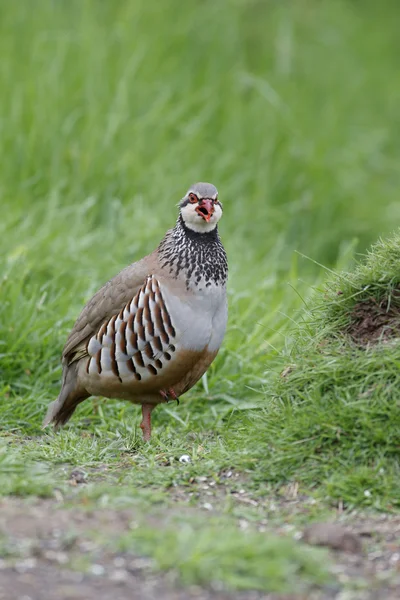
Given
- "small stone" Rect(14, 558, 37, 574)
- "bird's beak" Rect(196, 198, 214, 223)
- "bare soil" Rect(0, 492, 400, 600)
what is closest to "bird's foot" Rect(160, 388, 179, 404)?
"bird's beak" Rect(196, 198, 214, 223)

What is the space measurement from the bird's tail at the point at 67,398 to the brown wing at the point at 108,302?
0.10 m

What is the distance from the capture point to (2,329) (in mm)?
5797

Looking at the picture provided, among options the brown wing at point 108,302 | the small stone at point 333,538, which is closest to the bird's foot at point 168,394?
the brown wing at point 108,302

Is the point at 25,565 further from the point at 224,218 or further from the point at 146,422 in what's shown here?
the point at 224,218

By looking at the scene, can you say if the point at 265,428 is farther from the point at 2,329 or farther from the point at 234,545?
the point at 2,329

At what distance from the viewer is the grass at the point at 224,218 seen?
3.90 meters

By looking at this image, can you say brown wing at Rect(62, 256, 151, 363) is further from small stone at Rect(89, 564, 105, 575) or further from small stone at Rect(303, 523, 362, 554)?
small stone at Rect(89, 564, 105, 575)

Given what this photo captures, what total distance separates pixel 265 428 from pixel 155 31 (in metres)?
6.39

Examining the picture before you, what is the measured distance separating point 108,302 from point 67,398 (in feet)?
1.87

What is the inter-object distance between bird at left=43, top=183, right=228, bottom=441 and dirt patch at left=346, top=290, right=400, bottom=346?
0.79 metres

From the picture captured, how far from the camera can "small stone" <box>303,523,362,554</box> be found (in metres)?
3.24

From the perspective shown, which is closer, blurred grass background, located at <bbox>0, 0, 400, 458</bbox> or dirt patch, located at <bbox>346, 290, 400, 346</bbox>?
dirt patch, located at <bbox>346, 290, 400, 346</bbox>

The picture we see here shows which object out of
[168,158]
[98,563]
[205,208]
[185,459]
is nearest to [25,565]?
[98,563]

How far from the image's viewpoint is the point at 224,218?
27.2 ft
